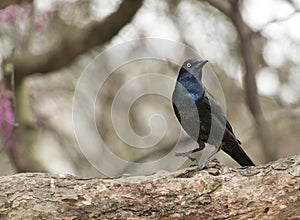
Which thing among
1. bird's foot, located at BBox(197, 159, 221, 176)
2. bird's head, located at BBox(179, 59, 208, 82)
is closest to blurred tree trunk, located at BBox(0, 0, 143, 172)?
bird's head, located at BBox(179, 59, 208, 82)

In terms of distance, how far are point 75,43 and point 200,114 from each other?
79.7 inches

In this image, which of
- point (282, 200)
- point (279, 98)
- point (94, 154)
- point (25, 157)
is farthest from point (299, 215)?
point (94, 154)

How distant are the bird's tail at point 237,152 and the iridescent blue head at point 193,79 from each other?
15.0 inches

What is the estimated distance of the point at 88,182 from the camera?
12.4 feet

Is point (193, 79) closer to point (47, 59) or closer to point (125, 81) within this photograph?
point (47, 59)

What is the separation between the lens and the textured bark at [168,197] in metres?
3.63

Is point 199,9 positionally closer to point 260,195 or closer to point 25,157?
point 25,157

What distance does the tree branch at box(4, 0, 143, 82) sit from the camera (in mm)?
6078

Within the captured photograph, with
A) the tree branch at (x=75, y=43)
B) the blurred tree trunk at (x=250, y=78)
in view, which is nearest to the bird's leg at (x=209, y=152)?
the blurred tree trunk at (x=250, y=78)

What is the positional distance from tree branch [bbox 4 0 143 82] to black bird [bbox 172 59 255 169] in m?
1.60

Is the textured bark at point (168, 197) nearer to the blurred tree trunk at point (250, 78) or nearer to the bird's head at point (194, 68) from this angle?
the bird's head at point (194, 68)

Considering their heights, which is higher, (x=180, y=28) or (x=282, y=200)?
(x=180, y=28)

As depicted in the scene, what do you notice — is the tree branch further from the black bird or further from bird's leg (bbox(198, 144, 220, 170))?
bird's leg (bbox(198, 144, 220, 170))

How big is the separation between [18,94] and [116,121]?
197 centimetres
